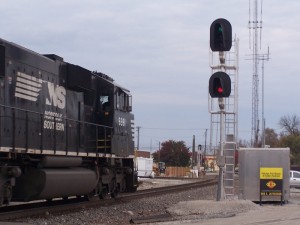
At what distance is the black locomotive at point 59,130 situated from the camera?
1542cm

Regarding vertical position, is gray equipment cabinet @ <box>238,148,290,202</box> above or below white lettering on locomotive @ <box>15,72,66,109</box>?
below

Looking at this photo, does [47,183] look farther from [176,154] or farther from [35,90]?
[176,154]

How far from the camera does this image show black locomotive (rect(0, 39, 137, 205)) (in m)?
15.4

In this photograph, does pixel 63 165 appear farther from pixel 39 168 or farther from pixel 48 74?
pixel 48 74

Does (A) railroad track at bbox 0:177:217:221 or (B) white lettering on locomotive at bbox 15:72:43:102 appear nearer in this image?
(A) railroad track at bbox 0:177:217:221

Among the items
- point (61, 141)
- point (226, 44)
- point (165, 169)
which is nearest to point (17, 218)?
point (61, 141)

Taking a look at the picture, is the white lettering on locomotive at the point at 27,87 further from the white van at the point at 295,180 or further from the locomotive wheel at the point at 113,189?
the white van at the point at 295,180

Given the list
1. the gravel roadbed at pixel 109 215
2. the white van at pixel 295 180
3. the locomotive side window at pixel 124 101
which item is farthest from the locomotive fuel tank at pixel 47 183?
the white van at pixel 295 180

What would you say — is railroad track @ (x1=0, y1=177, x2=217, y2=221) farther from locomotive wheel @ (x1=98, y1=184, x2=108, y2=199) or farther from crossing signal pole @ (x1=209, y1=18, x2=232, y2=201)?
crossing signal pole @ (x1=209, y1=18, x2=232, y2=201)

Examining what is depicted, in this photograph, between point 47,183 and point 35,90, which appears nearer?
point 47,183

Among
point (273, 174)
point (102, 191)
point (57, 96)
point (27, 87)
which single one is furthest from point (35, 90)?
point (273, 174)

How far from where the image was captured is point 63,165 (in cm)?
1750

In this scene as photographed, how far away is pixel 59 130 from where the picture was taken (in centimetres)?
1805

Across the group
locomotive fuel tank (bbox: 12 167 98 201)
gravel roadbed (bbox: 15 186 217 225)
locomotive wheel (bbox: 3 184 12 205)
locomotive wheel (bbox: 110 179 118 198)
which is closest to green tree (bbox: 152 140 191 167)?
locomotive wheel (bbox: 110 179 118 198)
